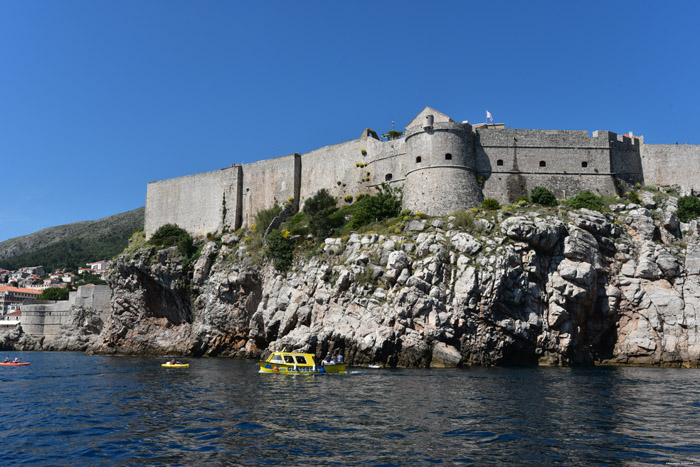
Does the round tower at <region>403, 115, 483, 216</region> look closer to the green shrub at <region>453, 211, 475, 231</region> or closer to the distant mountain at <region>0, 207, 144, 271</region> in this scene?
the green shrub at <region>453, 211, 475, 231</region>

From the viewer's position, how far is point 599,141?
4472cm

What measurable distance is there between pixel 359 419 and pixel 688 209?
3300 centimetres

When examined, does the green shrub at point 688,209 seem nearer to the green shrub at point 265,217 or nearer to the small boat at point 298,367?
the small boat at point 298,367

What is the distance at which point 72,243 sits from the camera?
155 m

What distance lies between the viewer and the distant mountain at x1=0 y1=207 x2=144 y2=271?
142m

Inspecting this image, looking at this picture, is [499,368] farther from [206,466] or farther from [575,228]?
[206,466]

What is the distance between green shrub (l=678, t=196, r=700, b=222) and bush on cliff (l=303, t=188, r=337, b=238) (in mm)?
24650

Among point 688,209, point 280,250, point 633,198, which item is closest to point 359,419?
point 280,250

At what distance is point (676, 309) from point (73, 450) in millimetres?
33408

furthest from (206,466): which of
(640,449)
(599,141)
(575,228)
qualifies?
(599,141)

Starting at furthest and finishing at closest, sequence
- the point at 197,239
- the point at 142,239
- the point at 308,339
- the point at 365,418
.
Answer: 1. the point at 142,239
2. the point at 197,239
3. the point at 308,339
4. the point at 365,418

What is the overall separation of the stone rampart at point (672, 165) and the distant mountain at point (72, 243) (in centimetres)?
11664

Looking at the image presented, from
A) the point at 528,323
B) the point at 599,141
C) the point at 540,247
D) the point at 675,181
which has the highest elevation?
the point at 599,141

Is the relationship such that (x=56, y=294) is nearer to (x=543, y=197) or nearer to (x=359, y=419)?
(x=543, y=197)
